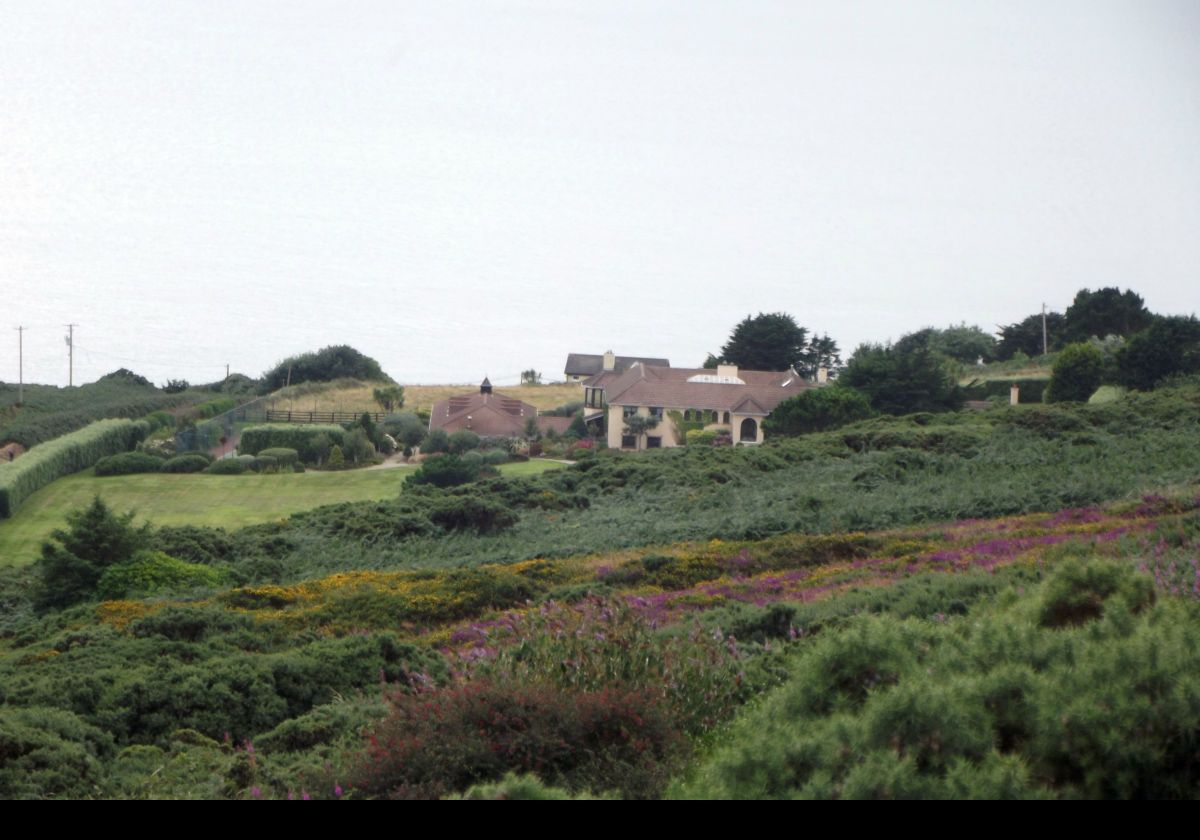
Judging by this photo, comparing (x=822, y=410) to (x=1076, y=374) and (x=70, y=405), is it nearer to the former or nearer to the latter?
(x=1076, y=374)

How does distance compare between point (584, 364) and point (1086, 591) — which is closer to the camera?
point (1086, 591)

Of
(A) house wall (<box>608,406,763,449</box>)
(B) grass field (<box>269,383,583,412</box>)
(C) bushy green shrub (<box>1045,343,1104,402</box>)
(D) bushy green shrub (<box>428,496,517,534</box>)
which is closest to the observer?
(D) bushy green shrub (<box>428,496,517,534</box>)

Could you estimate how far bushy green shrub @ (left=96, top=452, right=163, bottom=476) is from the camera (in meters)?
45.8

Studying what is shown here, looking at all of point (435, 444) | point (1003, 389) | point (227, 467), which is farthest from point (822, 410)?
point (227, 467)

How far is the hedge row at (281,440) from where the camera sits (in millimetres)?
51344

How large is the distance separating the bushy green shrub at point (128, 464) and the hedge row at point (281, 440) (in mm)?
4818

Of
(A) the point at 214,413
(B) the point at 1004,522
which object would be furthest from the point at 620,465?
(A) the point at 214,413

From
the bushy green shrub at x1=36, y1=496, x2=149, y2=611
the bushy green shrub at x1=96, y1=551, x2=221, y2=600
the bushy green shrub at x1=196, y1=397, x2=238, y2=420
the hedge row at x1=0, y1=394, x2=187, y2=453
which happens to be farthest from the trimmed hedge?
the bushy green shrub at x1=36, y1=496, x2=149, y2=611

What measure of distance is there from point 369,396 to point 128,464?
101 feet

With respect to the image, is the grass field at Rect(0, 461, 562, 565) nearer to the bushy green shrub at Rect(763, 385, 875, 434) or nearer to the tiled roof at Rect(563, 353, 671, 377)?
the bushy green shrub at Rect(763, 385, 875, 434)

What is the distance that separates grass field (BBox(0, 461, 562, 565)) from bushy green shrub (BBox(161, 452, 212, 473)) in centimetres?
124

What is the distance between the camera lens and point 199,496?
41.2 metres
